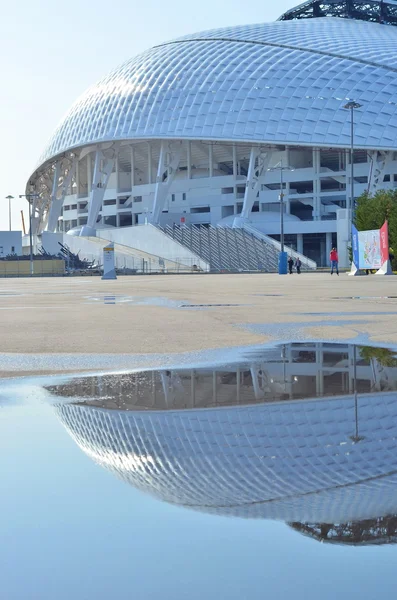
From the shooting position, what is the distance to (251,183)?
88.3 metres

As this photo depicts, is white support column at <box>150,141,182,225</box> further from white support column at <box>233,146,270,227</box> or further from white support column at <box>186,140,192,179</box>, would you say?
white support column at <box>233,146,270,227</box>

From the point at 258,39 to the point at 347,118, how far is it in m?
18.7

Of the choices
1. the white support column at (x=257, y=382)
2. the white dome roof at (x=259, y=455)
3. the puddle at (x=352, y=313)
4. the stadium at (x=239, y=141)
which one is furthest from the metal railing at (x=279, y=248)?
the white dome roof at (x=259, y=455)

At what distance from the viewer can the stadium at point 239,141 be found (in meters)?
82.9

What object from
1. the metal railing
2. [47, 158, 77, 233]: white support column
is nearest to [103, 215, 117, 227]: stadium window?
[47, 158, 77, 233]: white support column

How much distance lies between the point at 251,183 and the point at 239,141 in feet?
13.5

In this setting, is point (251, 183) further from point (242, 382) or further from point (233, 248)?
point (242, 382)

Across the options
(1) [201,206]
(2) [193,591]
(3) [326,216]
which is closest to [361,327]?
(2) [193,591]

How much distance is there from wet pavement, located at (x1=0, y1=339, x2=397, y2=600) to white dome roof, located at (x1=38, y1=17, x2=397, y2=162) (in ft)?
253

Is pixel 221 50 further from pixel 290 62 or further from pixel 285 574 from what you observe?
pixel 285 574

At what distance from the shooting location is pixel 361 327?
44.7 ft

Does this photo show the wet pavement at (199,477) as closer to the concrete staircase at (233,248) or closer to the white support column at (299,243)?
the concrete staircase at (233,248)

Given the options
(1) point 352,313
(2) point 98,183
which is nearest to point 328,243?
(2) point 98,183

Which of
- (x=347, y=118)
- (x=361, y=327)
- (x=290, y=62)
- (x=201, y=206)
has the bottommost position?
(x=361, y=327)
